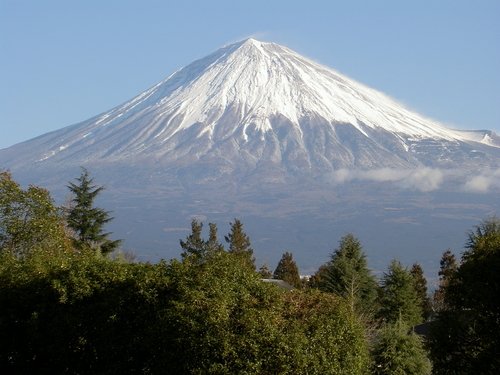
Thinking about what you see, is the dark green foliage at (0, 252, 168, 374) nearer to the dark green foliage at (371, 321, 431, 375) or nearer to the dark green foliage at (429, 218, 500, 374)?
the dark green foliage at (429, 218, 500, 374)

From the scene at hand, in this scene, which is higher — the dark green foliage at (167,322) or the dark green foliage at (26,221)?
the dark green foliage at (26,221)

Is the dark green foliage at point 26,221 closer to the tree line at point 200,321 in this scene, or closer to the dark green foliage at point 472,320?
the tree line at point 200,321

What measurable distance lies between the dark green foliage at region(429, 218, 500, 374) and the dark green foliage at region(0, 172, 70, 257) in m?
11.3

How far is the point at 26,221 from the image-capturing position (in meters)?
24.8

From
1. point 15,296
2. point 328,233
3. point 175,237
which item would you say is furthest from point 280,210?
point 15,296

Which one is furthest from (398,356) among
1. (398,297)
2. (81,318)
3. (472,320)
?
(398,297)

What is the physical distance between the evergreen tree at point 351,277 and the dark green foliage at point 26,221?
1320 cm

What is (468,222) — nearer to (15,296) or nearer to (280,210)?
(280,210)

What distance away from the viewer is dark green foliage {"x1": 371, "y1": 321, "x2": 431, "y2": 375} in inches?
893

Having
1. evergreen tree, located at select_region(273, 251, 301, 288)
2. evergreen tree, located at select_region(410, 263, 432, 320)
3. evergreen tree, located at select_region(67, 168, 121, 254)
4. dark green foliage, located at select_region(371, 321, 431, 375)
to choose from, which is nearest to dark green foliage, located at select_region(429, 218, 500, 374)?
dark green foliage, located at select_region(371, 321, 431, 375)

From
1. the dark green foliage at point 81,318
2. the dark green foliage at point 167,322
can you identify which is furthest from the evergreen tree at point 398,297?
the dark green foliage at point 81,318

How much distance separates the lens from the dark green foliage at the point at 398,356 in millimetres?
22672

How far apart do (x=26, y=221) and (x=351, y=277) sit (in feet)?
51.8

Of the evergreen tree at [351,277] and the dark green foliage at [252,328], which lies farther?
the evergreen tree at [351,277]
